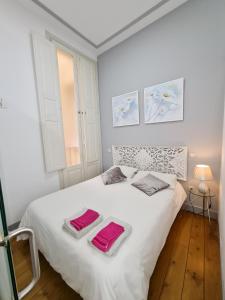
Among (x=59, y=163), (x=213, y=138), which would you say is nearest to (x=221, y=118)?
(x=213, y=138)

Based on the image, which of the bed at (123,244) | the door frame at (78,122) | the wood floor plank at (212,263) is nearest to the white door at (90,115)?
the door frame at (78,122)

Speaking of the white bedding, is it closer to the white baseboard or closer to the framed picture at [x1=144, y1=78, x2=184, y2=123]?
the white baseboard

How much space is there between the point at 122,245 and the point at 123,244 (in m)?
0.01

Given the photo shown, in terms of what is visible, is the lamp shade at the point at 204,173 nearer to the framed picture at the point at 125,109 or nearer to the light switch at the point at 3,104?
the framed picture at the point at 125,109

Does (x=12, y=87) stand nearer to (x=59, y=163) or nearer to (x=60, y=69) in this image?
(x=60, y=69)

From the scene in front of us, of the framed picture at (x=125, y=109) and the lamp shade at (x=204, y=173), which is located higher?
the framed picture at (x=125, y=109)

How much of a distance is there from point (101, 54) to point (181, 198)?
11.1ft

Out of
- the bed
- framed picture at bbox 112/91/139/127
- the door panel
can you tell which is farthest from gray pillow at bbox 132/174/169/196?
the door panel

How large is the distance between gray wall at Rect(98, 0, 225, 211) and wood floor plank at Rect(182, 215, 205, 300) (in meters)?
0.85

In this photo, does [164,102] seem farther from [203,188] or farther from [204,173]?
[203,188]

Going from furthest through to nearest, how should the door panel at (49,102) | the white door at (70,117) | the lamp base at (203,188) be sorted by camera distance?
the white door at (70,117) < the door panel at (49,102) < the lamp base at (203,188)

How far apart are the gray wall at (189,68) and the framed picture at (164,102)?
9cm

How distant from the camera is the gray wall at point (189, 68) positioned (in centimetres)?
182

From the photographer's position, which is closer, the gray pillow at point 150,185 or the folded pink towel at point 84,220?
the folded pink towel at point 84,220
